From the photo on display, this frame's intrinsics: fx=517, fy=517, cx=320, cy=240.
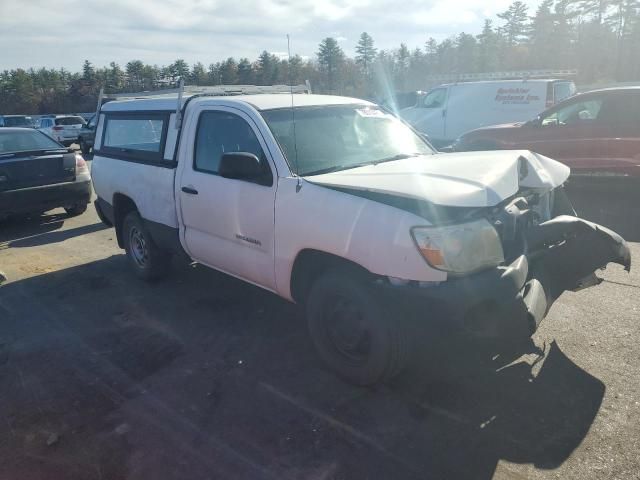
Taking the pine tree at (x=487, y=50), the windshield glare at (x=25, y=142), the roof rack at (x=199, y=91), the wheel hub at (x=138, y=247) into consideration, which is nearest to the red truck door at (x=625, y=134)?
the roof rack at (x=199, y=91)

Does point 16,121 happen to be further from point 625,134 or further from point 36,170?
point 625,134

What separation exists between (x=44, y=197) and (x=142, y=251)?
3647 mm

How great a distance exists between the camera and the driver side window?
8719mm

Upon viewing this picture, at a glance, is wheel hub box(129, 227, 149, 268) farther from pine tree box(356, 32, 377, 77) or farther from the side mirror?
pine tree box(356, 32, 377, 77)

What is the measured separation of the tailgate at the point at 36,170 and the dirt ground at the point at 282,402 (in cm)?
389

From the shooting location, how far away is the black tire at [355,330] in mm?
3254

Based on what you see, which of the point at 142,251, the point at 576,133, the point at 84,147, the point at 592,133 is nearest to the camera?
the point at 142,251

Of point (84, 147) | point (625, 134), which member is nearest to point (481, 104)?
point (625, 134)

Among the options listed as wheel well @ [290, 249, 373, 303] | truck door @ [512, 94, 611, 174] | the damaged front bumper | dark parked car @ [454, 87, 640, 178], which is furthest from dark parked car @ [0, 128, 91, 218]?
truck door @ [512, 94, 611, 174]

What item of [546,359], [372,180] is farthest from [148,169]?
[546,359]

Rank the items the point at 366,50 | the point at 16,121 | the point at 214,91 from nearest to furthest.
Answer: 1. the point at 214,91
2. the point at 16,121
3. the point at 366,50

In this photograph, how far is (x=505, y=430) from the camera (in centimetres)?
303

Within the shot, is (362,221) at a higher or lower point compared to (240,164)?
lower

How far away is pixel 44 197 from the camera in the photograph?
8.47 metres
